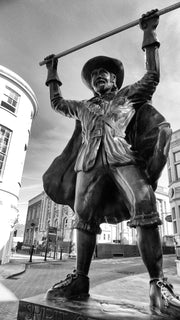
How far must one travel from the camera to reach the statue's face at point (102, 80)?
2.36 metres

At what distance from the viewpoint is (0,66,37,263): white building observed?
12.6 meters

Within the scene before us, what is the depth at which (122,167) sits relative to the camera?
5.87 ft

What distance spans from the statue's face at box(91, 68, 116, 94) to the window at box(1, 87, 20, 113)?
514 inches

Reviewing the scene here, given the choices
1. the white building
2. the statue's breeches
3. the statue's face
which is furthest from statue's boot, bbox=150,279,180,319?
the white building

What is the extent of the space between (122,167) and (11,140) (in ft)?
42.5

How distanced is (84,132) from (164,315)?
1.54 m

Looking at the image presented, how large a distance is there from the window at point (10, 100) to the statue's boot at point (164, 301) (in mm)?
14455

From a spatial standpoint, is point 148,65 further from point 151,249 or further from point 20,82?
point 20,82

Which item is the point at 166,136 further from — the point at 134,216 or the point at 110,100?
the point at 110,100

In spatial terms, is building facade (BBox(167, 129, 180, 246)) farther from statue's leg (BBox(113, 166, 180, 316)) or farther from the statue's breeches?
statue's leg (BBox(113, 166, 180, 316))

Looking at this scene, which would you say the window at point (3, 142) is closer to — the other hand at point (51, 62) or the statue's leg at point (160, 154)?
the other hand at point (51, 62)

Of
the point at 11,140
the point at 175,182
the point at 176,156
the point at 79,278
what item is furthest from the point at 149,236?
the point at 176,156

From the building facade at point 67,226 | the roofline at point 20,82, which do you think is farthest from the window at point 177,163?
the building facade at point 67,226

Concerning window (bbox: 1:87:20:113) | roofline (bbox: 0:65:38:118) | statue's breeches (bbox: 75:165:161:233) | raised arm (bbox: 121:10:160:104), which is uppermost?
roofline (bbox: 0:65:38:118)
